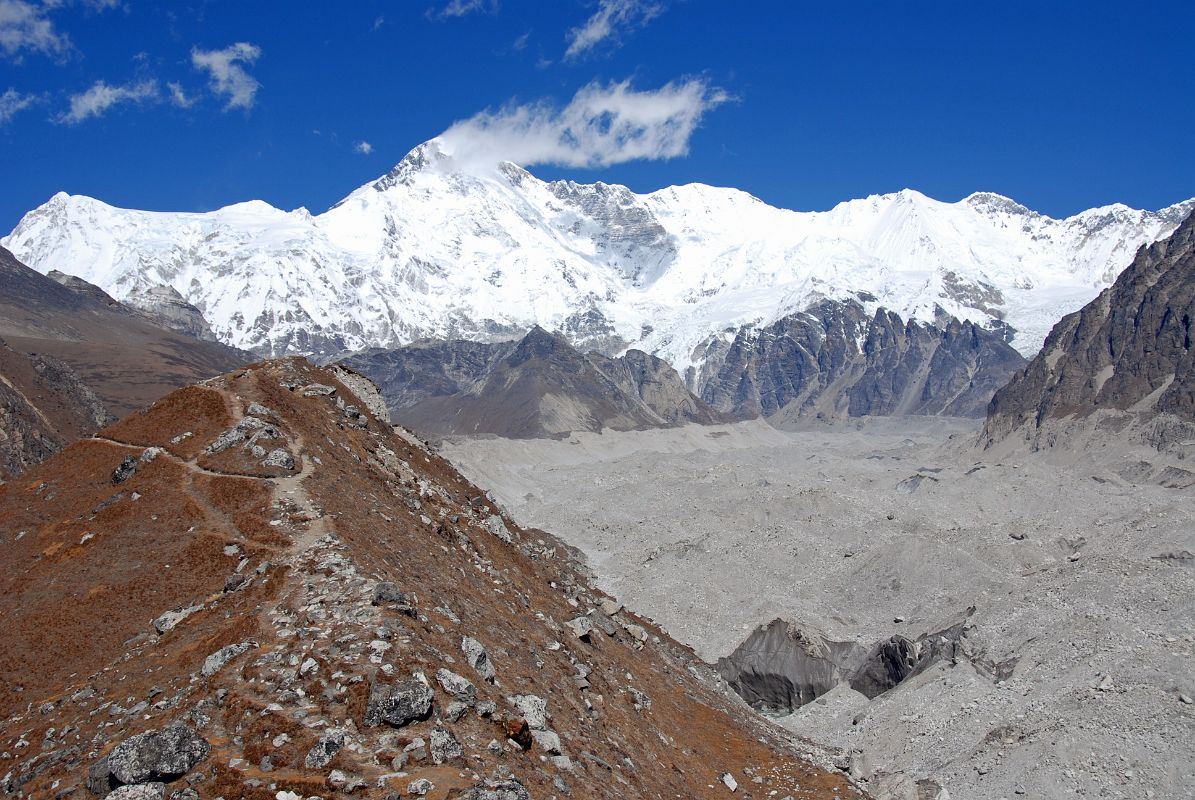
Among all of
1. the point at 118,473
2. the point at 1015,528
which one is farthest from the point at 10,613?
the point at 1015,528

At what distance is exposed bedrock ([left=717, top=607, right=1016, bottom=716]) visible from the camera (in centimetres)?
5256

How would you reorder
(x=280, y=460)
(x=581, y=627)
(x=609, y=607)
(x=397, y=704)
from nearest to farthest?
(x=397, y=704) → (x=280, y=460) → (x=581, y=627) → (x=609, y=607)

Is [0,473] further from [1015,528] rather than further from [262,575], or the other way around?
[1015,528]

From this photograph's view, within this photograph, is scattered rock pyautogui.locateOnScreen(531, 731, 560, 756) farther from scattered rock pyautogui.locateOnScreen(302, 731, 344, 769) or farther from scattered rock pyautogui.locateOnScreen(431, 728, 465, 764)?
scattered rock pyautogui.locateOnScreen(302, 731, 344, 769)

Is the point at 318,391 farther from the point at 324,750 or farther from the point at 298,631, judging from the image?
the point at 324,750

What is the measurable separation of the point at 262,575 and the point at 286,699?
599 cm

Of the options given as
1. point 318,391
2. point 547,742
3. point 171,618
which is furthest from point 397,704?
point 318,391

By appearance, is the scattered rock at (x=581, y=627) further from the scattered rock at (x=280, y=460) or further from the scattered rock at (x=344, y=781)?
the scattered rock at (x=344, y=781)

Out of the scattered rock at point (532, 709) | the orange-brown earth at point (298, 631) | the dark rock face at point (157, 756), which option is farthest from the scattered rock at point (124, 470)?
the scattered rock at point (532, 709)

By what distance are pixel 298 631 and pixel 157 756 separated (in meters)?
4.12

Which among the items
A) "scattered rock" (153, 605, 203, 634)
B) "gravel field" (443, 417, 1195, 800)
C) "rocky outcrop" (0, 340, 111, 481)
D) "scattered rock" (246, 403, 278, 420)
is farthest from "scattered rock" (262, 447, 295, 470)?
"rocky outcrop" (0, 340, 111, 481)

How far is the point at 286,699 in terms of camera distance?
1800 cm

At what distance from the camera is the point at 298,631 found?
20.1 meters

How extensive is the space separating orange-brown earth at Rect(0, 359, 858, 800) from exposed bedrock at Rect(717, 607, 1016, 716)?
15.9 meters
